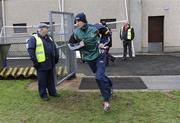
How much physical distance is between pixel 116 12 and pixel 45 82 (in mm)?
11274

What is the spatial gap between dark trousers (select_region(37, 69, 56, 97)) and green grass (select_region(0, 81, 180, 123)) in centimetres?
23

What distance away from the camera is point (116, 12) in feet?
61.7

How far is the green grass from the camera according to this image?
664 centimetres

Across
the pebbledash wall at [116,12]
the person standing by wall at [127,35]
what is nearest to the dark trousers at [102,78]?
the person standing by wall at [127,35]

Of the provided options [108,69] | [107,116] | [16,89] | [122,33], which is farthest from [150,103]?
[122,33]

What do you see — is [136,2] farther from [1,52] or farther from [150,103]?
[150,103]

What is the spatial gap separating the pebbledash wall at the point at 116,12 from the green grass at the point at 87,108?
10.4 meters

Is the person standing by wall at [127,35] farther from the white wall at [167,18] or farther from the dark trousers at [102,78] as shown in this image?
the dark trousers at [102,78]

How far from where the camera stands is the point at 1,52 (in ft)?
37.5

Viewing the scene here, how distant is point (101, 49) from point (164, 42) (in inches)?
512

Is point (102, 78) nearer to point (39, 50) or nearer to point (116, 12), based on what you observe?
point (39, 50)

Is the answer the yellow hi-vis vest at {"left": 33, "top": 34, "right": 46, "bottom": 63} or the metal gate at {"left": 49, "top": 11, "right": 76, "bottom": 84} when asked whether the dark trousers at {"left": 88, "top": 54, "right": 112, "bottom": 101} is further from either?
the metal gate at {"left": 49, "top": 11, "right": 76, "bottom": 84}

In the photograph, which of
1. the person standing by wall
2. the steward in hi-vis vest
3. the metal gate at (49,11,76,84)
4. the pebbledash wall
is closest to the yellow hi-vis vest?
the steward in hi-vis vest

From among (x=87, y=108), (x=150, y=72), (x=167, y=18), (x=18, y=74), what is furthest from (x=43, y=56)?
(x=167, y=18)
